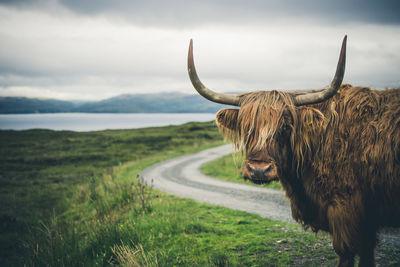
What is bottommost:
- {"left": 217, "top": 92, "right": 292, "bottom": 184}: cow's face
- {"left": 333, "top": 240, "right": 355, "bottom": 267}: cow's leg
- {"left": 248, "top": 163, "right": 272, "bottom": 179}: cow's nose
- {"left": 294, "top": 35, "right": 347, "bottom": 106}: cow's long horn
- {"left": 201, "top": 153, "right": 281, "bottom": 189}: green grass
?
{"left": 201, "top": 153, "right": 281, "bottom": 189}: green grass

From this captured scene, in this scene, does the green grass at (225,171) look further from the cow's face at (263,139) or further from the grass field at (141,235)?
the cow's face at (263,139)

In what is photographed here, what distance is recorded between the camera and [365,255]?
3.92m

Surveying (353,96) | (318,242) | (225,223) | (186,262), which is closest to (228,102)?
(353,96)

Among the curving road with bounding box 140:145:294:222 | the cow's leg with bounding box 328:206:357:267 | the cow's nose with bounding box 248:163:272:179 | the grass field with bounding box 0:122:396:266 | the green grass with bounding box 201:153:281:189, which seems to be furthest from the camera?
the green grass with bounding box 201:153:281:189

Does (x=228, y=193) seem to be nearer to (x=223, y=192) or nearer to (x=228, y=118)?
(x=223, y=192)

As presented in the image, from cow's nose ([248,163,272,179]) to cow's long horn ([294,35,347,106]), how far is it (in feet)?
3.75

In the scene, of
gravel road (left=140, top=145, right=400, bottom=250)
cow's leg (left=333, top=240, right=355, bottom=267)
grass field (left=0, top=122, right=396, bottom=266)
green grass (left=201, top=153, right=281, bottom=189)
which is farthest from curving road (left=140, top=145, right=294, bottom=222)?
cow's leg (left=333, top=240, right=355, bottom=267)

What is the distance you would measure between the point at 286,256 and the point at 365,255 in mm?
1686

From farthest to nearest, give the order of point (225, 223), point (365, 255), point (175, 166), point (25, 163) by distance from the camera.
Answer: point (25, 163) → point (175, 166) → point (225, 223) → point (365, 255)

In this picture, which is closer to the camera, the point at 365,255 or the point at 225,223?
the point at 365,255

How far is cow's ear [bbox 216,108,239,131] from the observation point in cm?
386

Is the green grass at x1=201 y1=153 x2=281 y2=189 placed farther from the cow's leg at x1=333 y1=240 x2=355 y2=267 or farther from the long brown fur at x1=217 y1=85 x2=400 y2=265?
the long brown fur at x1=217 y1=85 x2=400 y2=265

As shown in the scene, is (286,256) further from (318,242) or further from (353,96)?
(353,96)

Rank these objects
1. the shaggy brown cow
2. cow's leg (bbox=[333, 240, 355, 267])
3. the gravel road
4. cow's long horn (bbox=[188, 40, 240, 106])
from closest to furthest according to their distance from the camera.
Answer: the shaggy brown cow → cow's leg (bbox=[333, 240, 355, 267]) → cow's long horn (bbox=[188, 40, 240, 106]) → the gravel road
